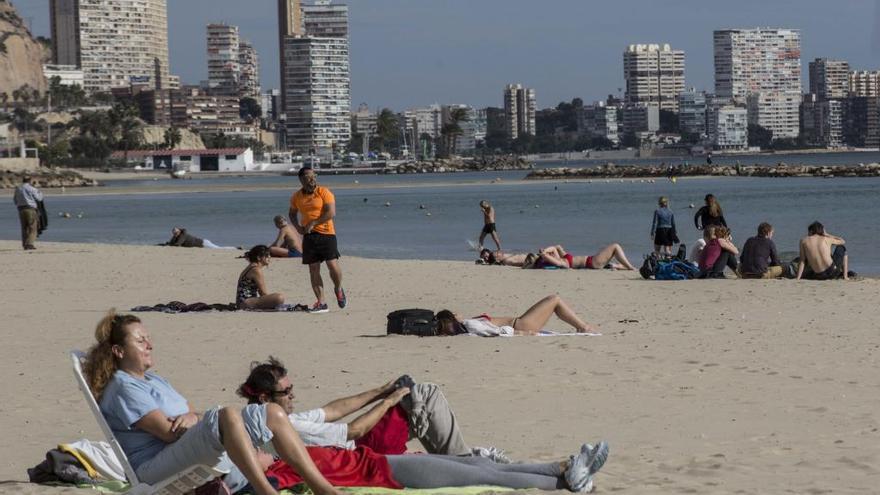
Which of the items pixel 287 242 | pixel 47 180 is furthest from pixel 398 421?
pixel 47 180

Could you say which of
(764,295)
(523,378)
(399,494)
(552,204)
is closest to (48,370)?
(523,378)

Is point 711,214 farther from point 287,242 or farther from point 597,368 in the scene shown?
point 597,368

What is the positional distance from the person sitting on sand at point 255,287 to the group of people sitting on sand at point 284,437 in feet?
24.2

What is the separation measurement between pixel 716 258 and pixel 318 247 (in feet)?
18.1

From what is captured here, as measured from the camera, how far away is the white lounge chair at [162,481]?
19.5 ft

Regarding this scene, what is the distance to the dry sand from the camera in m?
→ 7.18

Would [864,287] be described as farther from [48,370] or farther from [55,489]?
[55,489]

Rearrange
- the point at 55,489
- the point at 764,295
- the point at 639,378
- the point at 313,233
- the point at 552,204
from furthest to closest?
the point at 552,204
the point at 764,295
the point at 313,233
the point at 639,378
the point at 55,489

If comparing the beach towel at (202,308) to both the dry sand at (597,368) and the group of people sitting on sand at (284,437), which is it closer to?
the dry sand at (597,368)

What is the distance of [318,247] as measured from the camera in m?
13.7

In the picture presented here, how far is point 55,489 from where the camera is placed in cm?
665

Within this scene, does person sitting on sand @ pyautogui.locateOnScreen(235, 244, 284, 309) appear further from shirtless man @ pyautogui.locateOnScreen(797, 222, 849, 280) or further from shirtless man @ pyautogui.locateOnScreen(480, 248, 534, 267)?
shirtless man @ pyautogui.locateOnScreen(480, 248, 534, 267)

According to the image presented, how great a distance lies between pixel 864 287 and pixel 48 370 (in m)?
8.95

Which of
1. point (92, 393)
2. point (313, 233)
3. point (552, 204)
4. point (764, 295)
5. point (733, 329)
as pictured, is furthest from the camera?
point (552, 204)
